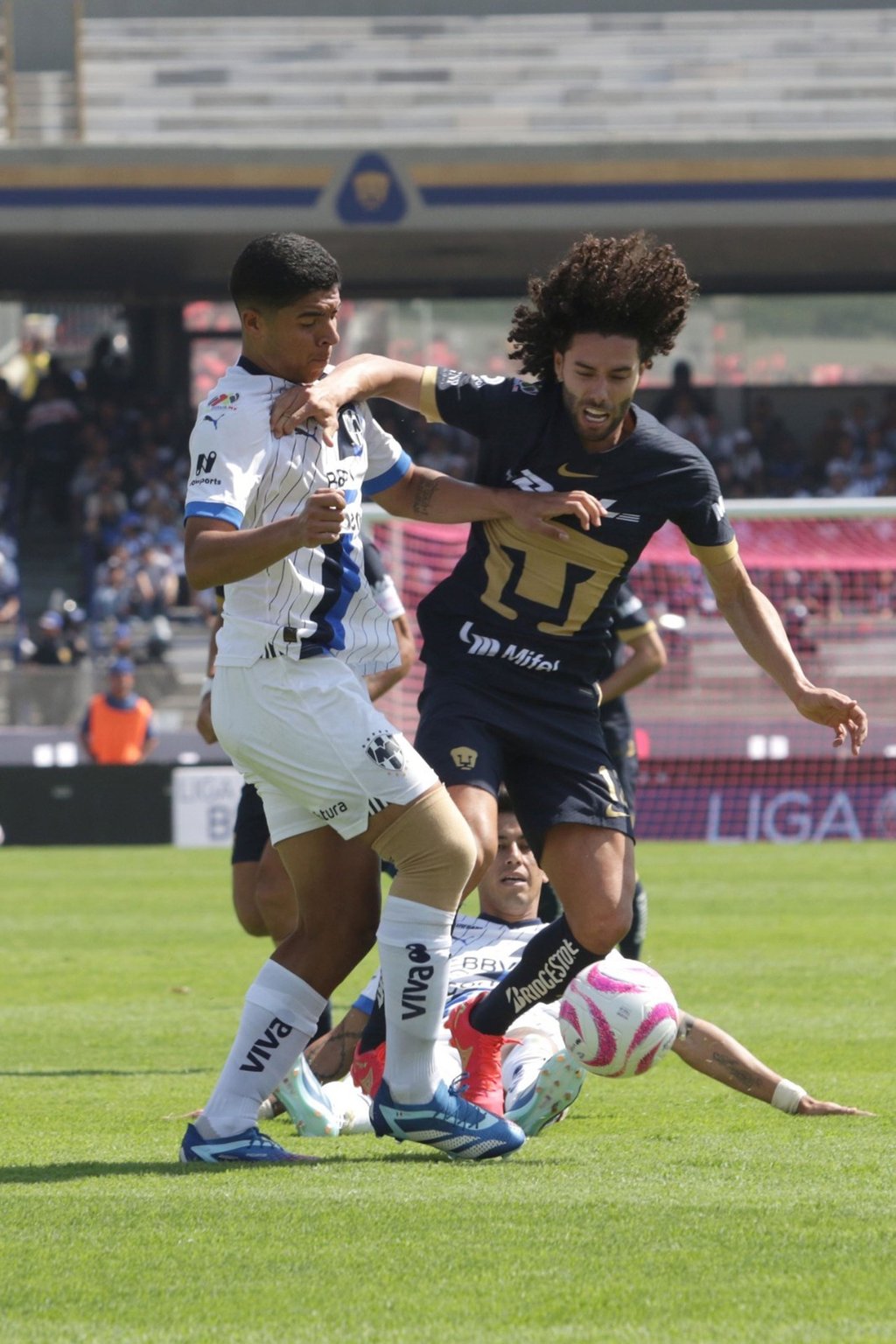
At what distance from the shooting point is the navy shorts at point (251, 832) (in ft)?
23.1

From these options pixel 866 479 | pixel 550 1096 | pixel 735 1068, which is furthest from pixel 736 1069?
pixel 866 479

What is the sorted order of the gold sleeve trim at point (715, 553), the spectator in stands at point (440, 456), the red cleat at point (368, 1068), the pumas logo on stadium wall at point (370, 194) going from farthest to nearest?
1. the spectator in stands at point (440, 456)
2. the pumas logo on stadium wall at point (370, 194)
3. the red cleat at point (368, 1068)
4. the gold sleeve trim at point (715, 553)

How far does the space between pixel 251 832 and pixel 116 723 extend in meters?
10.5

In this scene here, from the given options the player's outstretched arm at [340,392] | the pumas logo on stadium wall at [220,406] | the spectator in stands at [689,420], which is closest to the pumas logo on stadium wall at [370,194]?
the spectator in stands at [689,420]

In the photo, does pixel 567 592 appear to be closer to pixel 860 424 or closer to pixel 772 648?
pixel 772 648

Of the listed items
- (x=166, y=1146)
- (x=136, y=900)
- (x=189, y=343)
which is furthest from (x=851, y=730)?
(x=189, y=343)

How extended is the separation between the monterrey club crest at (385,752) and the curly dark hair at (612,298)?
1.34 metres

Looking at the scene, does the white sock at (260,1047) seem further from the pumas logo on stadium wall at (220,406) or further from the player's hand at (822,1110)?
the player's hand at (822,1110)

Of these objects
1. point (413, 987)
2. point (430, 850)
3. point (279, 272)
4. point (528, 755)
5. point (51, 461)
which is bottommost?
point (413, 987)

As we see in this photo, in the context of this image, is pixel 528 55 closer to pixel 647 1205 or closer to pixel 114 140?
pixel 114 140

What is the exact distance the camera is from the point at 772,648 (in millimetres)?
5289

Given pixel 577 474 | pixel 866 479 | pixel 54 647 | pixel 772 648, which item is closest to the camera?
pixel 577 474

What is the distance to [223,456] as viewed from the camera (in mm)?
4328

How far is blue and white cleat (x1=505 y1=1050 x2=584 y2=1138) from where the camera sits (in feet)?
16.9
